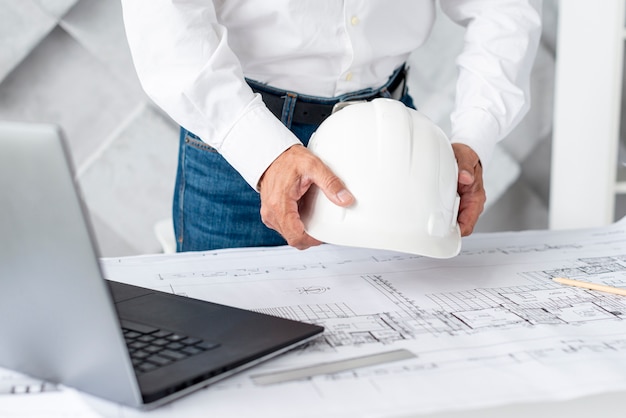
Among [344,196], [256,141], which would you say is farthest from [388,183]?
[256,141]

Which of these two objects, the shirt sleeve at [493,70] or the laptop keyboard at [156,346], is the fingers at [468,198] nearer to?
the shirt sleeve at [493,70]

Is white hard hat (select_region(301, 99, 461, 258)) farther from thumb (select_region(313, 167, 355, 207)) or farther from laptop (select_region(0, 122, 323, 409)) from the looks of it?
laptop (select_region(0, 122, 323, 409))

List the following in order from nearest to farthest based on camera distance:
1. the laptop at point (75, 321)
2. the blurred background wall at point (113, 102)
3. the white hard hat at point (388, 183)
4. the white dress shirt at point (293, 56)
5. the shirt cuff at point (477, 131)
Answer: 1. the laptop at point (75, 321)
2. the white hard hat at point (388, 183)
3. the white dress shirt at point (293, 56)
4. the shirt cuff at point (477, 131)
5. the blurred background wall at point (113, 102)

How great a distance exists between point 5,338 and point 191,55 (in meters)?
0.31

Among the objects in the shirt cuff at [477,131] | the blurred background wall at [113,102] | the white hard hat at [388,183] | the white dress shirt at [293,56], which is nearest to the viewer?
the white hard hat at [388,183]

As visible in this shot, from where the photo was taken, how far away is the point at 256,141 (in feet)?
2.21

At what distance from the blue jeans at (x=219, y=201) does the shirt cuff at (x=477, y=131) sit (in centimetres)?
15

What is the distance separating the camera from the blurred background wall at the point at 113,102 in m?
1.29

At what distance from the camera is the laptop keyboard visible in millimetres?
438

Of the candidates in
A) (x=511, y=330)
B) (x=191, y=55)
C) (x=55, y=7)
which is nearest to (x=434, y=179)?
(x=511, y=330)

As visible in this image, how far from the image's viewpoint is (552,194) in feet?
4.39

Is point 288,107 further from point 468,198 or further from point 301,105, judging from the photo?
point 468,198

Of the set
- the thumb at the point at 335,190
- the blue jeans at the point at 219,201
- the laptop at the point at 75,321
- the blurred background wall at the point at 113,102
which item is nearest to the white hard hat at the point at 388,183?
the thumb at the point at 335,190

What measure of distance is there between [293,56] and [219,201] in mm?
173
